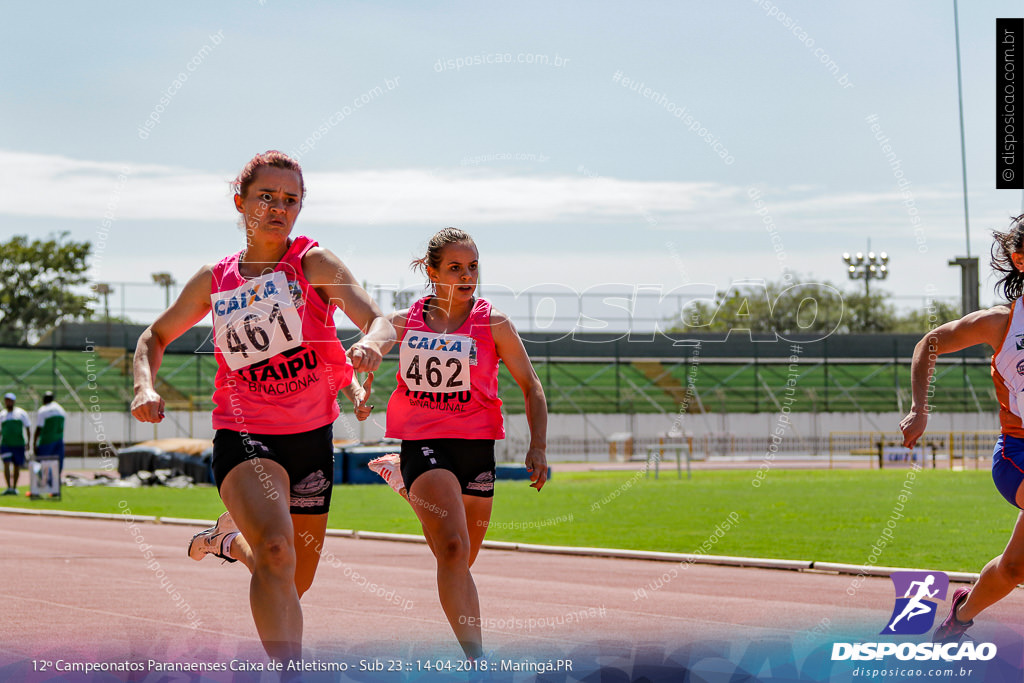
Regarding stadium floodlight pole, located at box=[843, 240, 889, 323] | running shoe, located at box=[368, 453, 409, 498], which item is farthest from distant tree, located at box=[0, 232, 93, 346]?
running shoe, located at box=[368, 453, 409, 498]

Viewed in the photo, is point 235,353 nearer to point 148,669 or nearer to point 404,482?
point 404,482

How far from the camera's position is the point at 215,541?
19.5ft

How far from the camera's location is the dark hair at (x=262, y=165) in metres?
5.41

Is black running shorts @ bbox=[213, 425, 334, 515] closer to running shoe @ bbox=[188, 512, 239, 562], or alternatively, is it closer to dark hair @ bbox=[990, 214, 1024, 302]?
running shoe @ bbox=[188, 512, 239, 562]

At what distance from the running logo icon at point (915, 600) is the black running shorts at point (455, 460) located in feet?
9.61

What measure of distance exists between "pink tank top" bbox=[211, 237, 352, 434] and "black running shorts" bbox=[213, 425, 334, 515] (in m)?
0.04

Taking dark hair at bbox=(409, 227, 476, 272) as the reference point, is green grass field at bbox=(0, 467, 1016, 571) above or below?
below

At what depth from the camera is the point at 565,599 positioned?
9656 mm

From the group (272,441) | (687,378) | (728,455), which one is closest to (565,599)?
(272,441)

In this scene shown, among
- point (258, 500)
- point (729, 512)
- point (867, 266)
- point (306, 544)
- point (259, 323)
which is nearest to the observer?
point (258, 500)

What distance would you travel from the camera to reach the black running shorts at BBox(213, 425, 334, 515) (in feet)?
17.4

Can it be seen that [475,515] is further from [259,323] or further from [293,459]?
[259,323]

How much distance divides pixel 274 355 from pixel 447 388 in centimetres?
114

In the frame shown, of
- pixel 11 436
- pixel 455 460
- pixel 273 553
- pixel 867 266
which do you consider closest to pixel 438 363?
pixel 455 460
